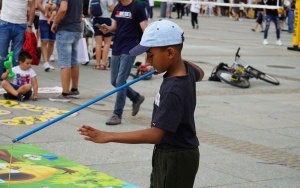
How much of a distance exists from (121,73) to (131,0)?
938 mm

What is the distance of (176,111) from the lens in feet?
13.0

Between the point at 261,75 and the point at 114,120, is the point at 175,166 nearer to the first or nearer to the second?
the point at 114,120

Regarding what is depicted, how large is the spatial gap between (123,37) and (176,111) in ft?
16.0

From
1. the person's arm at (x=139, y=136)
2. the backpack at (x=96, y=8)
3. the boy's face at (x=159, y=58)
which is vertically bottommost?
the backpack at (x=96, y=8)

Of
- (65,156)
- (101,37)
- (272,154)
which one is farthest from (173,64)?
(101,37)

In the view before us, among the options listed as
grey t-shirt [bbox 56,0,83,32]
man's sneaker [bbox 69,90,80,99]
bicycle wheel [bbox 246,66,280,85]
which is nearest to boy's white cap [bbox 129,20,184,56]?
grey t-shirt [bbox 56,0,83,32]

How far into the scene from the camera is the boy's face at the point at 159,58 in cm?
402

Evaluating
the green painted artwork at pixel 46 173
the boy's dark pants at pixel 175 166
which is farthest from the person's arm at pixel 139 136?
the green painted artwork at pixel 46 173

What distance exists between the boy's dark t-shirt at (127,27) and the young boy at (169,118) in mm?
4537

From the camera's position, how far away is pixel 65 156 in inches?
281

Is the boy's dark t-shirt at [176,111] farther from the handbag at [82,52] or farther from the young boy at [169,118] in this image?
the handbag at [82,52]

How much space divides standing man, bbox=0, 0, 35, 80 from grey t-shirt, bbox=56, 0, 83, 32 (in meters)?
0.83

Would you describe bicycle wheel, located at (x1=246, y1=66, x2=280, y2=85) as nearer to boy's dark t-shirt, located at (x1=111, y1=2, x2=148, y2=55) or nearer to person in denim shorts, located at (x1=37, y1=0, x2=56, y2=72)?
person in denim shorts, located at (x1=37, y1=0, x2=56, y2=72)

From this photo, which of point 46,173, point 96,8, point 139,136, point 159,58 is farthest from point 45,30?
Result: point 139,136
